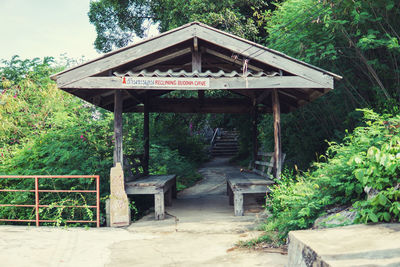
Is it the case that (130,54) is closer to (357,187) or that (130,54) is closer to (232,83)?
(232,83)

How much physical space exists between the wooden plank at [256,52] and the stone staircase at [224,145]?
48.7 ft

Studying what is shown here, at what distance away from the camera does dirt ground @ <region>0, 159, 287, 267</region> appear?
4.25 m

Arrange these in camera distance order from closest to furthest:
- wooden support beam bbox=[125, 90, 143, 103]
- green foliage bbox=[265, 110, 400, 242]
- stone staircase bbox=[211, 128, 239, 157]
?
green foliage bbox=[265, 110, 400, 242] < wooden support beam bbox=[125, 90, 143, 103] < stone staircase bbox=[211, 128, 239, 157]

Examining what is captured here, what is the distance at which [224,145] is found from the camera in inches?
883

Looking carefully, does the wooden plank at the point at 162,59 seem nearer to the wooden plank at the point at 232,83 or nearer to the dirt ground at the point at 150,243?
the wooden plank at the point at 232,83

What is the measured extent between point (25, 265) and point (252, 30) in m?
10.4

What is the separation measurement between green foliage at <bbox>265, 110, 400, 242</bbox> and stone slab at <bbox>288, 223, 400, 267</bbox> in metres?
0.27

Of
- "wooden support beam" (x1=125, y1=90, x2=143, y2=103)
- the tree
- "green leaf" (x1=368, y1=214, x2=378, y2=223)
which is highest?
the tree

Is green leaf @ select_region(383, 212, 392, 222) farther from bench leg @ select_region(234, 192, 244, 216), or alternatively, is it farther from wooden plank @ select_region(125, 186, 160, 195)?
wooden plank @ select_region(125, 186, 160, 195)

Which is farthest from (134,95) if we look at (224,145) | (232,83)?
(224,145)

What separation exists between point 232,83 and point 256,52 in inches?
30.3

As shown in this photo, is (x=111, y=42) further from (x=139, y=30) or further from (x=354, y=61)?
(x=354, y=61)

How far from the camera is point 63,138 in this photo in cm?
843

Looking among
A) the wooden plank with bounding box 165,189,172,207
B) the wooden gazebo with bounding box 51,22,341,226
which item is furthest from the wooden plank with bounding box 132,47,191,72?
the wooden plank with bounding box 165,189,172,207
